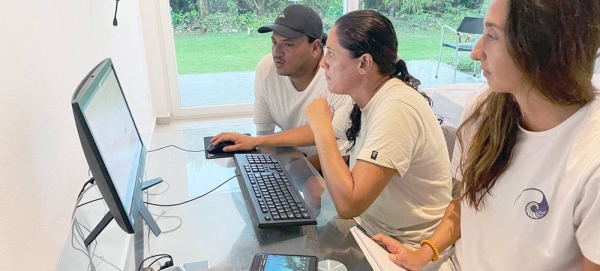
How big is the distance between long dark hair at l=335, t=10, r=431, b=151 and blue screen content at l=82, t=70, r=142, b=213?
628mm

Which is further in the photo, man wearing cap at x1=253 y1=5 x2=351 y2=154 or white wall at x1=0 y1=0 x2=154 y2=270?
man wearing cap at x1=253 y1=5 x2=351 y2=154

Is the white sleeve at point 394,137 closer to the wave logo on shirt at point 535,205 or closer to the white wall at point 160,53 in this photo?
the wave logo on shirt at point 535,205

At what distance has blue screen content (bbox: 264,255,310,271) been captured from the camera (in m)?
0.87

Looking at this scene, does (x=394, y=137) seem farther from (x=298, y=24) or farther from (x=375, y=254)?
(x=298, y=24)

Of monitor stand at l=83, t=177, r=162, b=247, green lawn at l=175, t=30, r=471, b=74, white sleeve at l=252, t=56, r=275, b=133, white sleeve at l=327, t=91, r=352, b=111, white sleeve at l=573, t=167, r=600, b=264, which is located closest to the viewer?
white sleeve at l=573, t=167, r=600, b=264

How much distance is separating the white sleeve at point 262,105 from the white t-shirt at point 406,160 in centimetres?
75

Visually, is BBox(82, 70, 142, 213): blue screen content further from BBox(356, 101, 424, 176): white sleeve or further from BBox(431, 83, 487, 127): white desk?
BBox(431, 83, 487, 127): white desk

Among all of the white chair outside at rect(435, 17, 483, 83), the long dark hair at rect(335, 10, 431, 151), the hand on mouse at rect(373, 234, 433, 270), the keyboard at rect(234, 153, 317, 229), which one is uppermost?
the long dark hair at rect(335, 10, 431, 151)

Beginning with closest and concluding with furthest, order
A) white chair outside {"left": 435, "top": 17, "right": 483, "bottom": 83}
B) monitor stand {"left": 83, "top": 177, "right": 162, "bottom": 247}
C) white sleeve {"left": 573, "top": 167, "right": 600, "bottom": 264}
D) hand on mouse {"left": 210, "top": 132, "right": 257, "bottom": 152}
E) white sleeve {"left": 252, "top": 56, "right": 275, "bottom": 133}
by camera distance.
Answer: white sleeve {"left": 573, "top": 167, "right": 600, "bottom": 264}
monitor stand {"left": 83, "top": 177, "right": 162, "bottom": 247}
hand on mouse {"left": 210, "top": 132, "right": 257, "bottom": 152}
white sleeve {"left": 252, "top": 56, "right": 275, "bottom": 133}
white chair outside {"left": 435, "top": 17, "right": 483, "bottom": 83}

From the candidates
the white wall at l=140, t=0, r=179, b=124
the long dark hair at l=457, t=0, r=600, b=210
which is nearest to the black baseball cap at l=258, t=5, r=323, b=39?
the long dark hair at l=457, t=0, r=600, b=210

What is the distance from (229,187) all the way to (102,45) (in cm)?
91

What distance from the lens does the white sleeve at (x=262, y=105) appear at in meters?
1.94

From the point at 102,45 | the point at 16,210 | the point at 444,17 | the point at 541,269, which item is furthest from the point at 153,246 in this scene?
the point at 444,17

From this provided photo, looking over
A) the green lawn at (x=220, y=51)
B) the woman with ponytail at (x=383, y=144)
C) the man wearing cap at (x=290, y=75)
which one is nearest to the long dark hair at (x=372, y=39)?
the woman with ponytail at (x=383, y=144)
